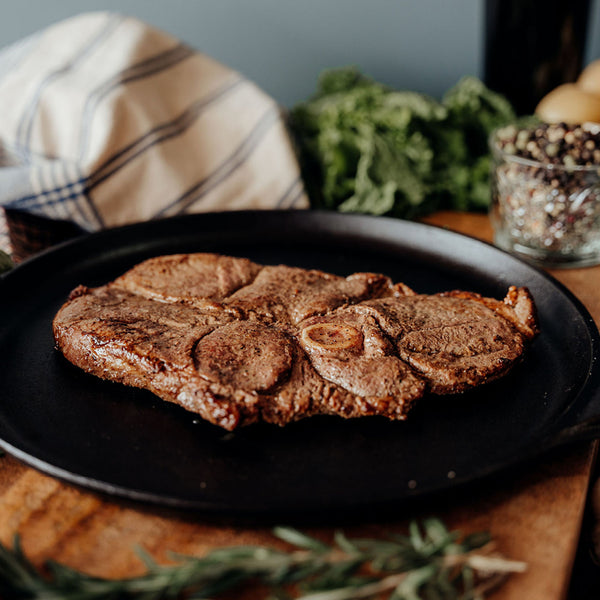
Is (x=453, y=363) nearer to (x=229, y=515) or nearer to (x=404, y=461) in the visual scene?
(x=404, y=461)

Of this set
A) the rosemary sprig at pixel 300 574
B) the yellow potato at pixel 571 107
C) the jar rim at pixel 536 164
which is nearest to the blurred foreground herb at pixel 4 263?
the rosemary sprig at pixel 300 574

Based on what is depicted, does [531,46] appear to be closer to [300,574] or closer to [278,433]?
[278,433]

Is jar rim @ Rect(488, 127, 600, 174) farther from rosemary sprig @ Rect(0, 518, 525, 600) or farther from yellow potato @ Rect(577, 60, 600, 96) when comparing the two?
rosemary sprig @ Rect(0, 518, 525, 600)

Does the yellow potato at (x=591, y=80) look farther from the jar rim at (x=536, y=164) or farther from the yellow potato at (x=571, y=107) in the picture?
the jar rim at (x=536, y=164)

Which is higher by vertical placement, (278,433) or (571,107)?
(571,107)

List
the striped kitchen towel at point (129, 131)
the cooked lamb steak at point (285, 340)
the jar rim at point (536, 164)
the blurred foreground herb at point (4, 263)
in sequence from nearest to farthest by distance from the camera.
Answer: the cooked lamb steak at point (285, 340)
the blurred foreground herb at point (4, 263)
the jar rim at point (536, 164)
the striped kitchen towel at point (129, 131)

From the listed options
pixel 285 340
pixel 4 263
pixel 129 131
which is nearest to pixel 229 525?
pixel 285 340
